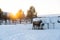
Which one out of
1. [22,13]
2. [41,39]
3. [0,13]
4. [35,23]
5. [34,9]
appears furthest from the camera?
[22,13]

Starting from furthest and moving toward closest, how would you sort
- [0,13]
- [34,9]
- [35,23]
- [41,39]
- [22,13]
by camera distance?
1. [22,13]
2. [34,9]
3. [0,13]
4. [35,23]
5. [41,39]

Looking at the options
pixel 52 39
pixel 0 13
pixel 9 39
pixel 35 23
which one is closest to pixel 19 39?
pixel 9 39

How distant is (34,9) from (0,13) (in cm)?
1082

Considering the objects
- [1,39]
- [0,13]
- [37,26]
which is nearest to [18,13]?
[0,13]

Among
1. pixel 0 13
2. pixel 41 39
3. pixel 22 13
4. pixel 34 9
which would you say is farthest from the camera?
pixel 22 13

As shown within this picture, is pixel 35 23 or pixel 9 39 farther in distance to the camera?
pixel 35 23

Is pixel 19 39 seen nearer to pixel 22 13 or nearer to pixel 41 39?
pixel 41 39

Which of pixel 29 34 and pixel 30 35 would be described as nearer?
pixel 30 35

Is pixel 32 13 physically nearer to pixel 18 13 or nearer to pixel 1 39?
pixel 18 13

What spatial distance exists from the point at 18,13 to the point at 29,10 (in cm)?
643

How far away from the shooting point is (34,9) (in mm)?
55281

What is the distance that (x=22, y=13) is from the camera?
60.6 metres

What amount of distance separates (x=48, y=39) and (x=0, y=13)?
141 ft

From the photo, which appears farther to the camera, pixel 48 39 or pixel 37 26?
pixel 37 26
